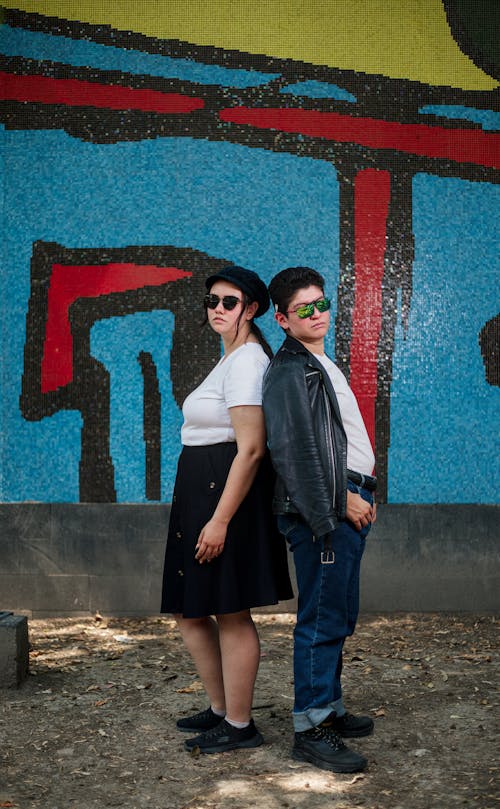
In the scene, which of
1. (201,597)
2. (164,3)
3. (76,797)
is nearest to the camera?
(76,797)

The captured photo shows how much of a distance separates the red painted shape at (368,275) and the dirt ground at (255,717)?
5.04 ft

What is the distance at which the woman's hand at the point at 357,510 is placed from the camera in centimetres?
327

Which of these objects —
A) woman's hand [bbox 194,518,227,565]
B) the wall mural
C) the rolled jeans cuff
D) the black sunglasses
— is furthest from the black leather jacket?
the wall mural

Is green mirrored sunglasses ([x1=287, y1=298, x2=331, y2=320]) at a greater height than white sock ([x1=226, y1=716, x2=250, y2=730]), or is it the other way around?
green mirrored sunglasses ([x1=287, y1=298, x2=331, y2=320])

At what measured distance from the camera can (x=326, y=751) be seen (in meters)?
3.29

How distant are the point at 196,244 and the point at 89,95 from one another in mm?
1190

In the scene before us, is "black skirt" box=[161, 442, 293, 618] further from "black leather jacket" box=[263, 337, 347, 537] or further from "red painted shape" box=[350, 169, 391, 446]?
"red painted shape" box=[350, 169, 391, 446]

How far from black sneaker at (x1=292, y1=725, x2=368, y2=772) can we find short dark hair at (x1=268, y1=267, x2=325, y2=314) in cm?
162

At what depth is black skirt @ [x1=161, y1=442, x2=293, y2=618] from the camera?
334 centimetres

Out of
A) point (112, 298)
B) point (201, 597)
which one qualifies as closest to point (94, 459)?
point (112, 298)

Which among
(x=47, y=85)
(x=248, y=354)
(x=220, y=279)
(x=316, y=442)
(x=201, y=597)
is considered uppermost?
(x=47, y=85)

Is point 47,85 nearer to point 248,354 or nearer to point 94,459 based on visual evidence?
point 94,459

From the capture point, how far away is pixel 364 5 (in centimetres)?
573

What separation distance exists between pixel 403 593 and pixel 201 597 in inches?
106
